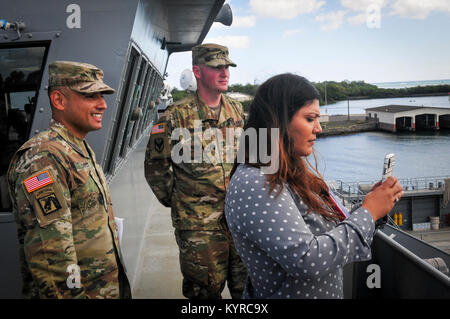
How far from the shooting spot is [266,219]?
112cm

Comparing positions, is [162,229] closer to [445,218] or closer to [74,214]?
[74,214]

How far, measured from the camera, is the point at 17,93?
2.41m

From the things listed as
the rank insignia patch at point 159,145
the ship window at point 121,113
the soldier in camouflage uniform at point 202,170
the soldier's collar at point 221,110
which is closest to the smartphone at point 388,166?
the soldier in camouflage uniform at point 202,170

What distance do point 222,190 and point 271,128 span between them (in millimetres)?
1545

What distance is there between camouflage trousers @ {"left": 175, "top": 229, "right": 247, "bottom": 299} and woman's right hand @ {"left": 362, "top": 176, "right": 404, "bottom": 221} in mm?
1542

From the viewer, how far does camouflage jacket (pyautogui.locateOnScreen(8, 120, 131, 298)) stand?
144 centimetres

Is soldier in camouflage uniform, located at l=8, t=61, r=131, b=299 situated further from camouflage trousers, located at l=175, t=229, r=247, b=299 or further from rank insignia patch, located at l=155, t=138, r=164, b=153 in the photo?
rank insignia patch, located at l=155, t=138, r=164, b=153

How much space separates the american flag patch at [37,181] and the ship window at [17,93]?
3.43 ft

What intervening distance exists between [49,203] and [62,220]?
3.0 inches

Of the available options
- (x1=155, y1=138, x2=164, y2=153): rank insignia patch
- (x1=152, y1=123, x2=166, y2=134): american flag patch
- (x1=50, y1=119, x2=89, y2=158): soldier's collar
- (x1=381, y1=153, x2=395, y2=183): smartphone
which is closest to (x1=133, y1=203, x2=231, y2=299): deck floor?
(x1=155, y1=138, x2=164, y2=153): rank insignia patch

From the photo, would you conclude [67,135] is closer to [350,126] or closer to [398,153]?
[398,153]

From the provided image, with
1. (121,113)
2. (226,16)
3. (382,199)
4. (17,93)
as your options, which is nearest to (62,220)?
(382,199)

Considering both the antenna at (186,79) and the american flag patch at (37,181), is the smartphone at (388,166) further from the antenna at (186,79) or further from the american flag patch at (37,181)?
the antenna at (186,79)
